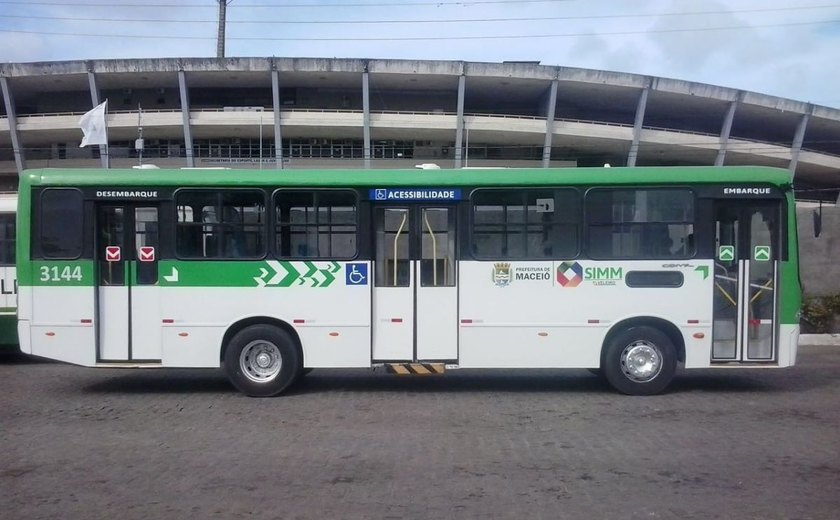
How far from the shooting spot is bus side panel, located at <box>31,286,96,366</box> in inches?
426

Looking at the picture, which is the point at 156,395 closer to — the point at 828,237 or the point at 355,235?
the point at 355,235

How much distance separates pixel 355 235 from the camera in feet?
35.7

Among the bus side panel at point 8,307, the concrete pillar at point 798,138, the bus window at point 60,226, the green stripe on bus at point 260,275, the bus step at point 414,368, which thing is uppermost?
the concrete pillar at point 798,138

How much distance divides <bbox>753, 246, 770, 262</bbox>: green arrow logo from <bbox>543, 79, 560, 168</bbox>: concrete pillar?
32.3 meters

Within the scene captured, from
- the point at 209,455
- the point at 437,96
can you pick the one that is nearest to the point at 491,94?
the point at 437,96

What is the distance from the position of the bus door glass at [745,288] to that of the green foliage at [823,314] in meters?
7.45

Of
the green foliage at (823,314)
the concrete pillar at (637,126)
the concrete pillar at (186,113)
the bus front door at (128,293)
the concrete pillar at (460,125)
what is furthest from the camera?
the concrete pillar at (637,126)

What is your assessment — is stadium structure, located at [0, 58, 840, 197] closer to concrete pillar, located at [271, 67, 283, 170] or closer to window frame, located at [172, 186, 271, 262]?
concrete pillar, located at [271, 67, 283, 170]

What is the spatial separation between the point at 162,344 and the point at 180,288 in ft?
2.60

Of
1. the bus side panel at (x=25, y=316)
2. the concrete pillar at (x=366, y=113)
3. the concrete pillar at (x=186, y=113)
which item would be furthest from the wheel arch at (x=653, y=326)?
the concrete pillar at (x=186, y=113)

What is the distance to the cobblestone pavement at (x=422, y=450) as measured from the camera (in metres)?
6.36

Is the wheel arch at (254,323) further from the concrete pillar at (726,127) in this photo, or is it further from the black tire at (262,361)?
the concrete pillar at (726,127)

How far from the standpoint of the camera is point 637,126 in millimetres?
43188

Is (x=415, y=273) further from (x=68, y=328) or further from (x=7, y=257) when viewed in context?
(x=7, y=257)
